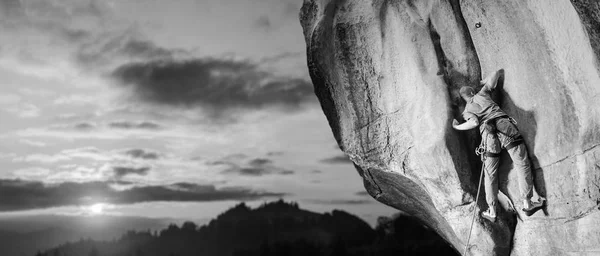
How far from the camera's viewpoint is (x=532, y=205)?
8234 millimetres

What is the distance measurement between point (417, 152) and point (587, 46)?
343 cm

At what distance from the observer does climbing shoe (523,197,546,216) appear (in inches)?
322

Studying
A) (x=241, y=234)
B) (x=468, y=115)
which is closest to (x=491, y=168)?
(x=468, y=115)

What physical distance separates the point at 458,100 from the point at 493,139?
1.13 metres

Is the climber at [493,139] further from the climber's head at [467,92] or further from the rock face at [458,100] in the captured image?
the rock face at [458,100]

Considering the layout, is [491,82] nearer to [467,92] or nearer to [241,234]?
[467,92]

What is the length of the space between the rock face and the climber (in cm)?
19

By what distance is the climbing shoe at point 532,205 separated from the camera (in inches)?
322

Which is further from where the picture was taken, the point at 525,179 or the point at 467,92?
the point at 467,92

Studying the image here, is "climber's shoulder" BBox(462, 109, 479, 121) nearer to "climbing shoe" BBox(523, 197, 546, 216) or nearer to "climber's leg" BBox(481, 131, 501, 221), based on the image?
"climber's leg" BBox(481, 131, 501, 221)

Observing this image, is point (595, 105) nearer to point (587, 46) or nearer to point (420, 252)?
point (587, 46)

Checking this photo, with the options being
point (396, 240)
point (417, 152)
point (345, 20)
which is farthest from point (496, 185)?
point (396, 240)

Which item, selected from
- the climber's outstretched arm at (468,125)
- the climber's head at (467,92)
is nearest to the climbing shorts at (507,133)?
the climber's outstretched arm at (468,125)

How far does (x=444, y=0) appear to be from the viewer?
9734 millimetres
